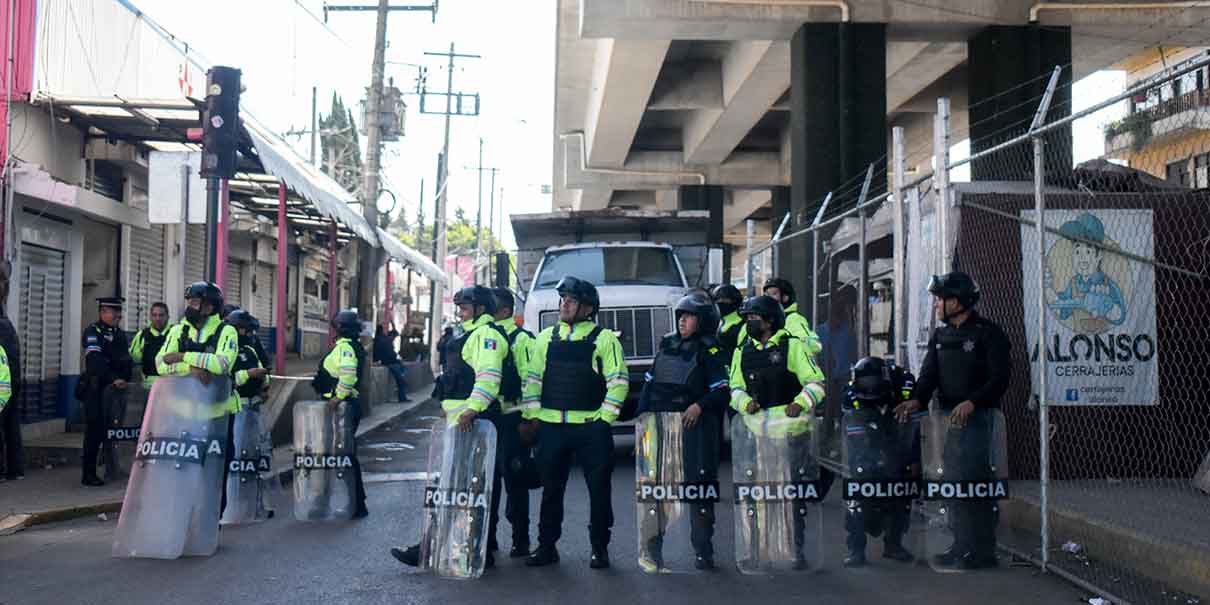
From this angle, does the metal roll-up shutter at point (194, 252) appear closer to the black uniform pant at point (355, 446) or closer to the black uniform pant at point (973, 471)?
the black uniform pant at point (355, 446)

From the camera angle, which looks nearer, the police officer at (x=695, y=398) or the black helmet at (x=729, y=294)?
the police officer at (x=695, y=398)

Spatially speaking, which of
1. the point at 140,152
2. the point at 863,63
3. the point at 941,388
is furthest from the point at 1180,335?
the point at 140,152

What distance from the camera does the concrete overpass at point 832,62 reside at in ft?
58.1

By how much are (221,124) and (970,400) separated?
7427mm

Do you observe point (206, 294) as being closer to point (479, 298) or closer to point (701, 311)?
point (479, 298)

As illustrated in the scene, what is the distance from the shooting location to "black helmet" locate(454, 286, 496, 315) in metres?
8.20

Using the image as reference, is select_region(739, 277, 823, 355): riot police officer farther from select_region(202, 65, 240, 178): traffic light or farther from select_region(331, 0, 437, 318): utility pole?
select_region(331, 0, 437, 318): utility pole

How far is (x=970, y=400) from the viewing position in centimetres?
748

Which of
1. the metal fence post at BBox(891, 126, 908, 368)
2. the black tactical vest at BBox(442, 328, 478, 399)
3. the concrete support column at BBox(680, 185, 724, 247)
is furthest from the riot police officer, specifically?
the concrete support column at BBox(680, 185, 724, 247)

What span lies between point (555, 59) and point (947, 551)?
65.2ft

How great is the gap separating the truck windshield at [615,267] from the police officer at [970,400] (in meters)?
6.70

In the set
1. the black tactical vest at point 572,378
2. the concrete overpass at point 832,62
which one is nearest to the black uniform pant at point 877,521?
the black tactical vest at point 572,378

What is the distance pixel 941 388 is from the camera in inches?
306

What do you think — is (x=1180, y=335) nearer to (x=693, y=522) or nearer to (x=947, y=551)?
(x=947, y=551)
